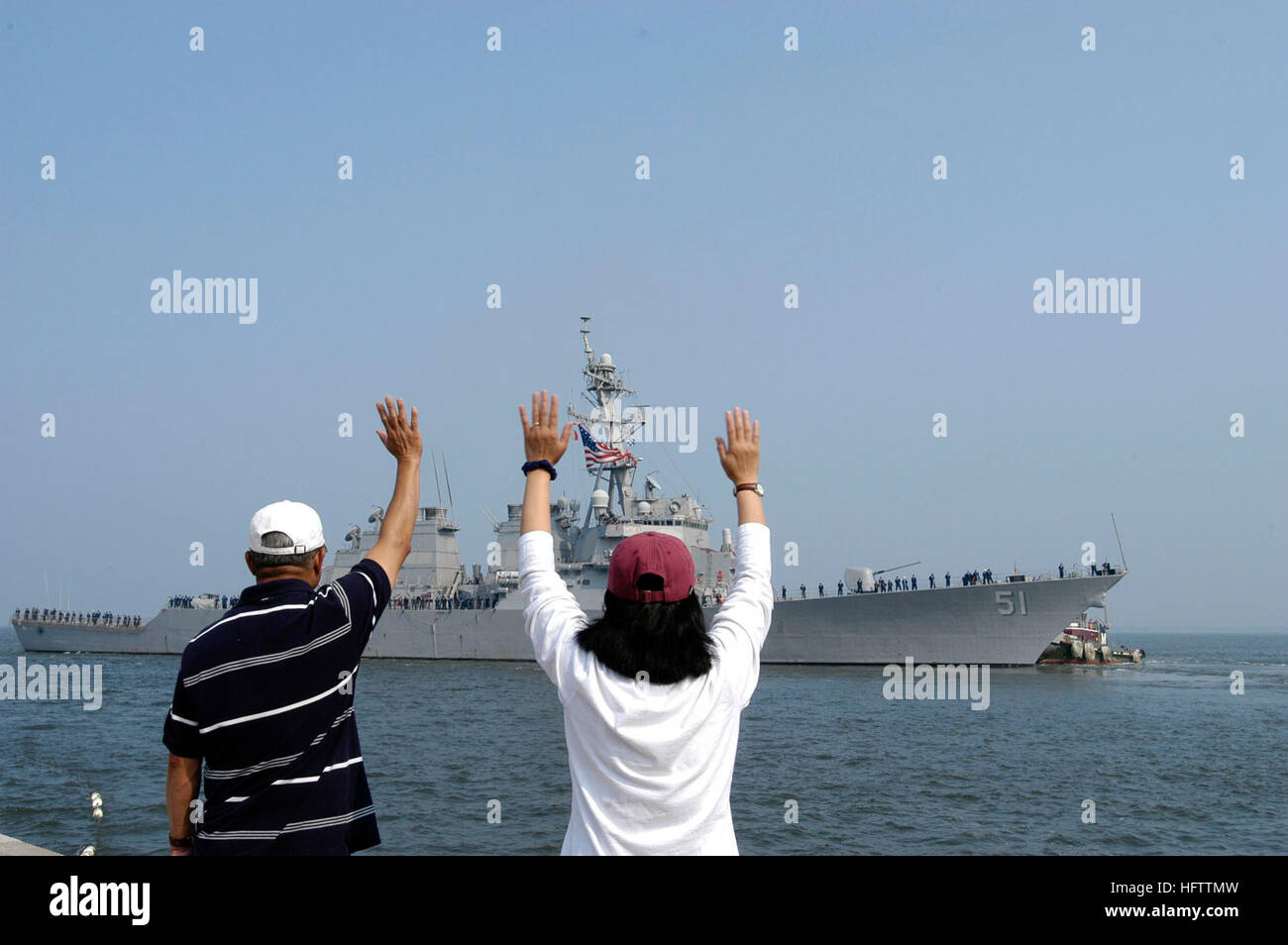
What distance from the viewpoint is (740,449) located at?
9.62 ft

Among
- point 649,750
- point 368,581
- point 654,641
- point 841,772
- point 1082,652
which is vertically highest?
point 368,581

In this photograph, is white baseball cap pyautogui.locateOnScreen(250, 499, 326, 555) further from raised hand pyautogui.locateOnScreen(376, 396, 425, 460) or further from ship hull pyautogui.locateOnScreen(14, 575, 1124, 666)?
ship hull pyautogui.locateOnScreen(14, 575, 1124, 666)

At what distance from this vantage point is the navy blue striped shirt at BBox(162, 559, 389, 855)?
2330 mm

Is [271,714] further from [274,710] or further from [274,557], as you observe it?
[274,557]

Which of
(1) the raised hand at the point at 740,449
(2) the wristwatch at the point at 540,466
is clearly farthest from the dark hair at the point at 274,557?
(1) the raised hand at the point at 740,449

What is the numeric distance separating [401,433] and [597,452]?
40141 millimetres

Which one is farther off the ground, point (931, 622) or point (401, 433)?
point (401, 433)

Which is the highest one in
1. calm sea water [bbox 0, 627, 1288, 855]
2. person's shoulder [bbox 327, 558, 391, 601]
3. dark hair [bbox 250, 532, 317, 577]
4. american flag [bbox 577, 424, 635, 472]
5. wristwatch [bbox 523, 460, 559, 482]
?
american flag [bbox 577, 424, 635, 472]

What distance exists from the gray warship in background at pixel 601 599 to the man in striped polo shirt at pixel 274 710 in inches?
918

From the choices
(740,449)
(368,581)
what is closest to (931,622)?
(740,449)

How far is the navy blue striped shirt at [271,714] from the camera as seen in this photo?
2.33 meters

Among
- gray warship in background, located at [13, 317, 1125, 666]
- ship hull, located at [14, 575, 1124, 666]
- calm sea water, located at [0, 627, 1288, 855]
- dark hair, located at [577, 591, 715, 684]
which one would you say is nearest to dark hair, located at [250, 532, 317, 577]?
dark hair, located at [577, 591, 715, 684]
